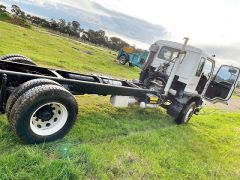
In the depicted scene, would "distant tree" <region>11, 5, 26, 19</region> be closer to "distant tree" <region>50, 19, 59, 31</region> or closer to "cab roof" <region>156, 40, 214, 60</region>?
"distant tree" <region>50, 19, 59, 31</region>

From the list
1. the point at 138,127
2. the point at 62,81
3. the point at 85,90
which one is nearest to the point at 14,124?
the point at 62,81

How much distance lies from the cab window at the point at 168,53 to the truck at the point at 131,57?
15797 mm

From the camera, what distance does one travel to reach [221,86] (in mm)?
10078

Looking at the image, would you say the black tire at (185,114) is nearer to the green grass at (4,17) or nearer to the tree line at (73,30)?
the green grass at (4,17)

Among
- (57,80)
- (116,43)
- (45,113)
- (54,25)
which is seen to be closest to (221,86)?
(57,80)

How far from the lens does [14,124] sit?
14.7 feet

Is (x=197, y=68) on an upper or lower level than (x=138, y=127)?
upper

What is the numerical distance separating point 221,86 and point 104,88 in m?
5.42

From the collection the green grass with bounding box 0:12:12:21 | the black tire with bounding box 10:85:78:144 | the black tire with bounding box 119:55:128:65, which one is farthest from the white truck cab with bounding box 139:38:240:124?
the green grass with bounding box 0:12:12:21

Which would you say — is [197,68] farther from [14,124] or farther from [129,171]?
[14,124]

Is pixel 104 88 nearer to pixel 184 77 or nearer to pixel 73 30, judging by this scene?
pixel 184 77

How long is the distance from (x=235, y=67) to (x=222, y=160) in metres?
4.18

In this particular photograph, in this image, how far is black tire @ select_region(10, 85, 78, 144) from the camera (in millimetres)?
4457

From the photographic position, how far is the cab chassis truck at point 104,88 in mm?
4625
